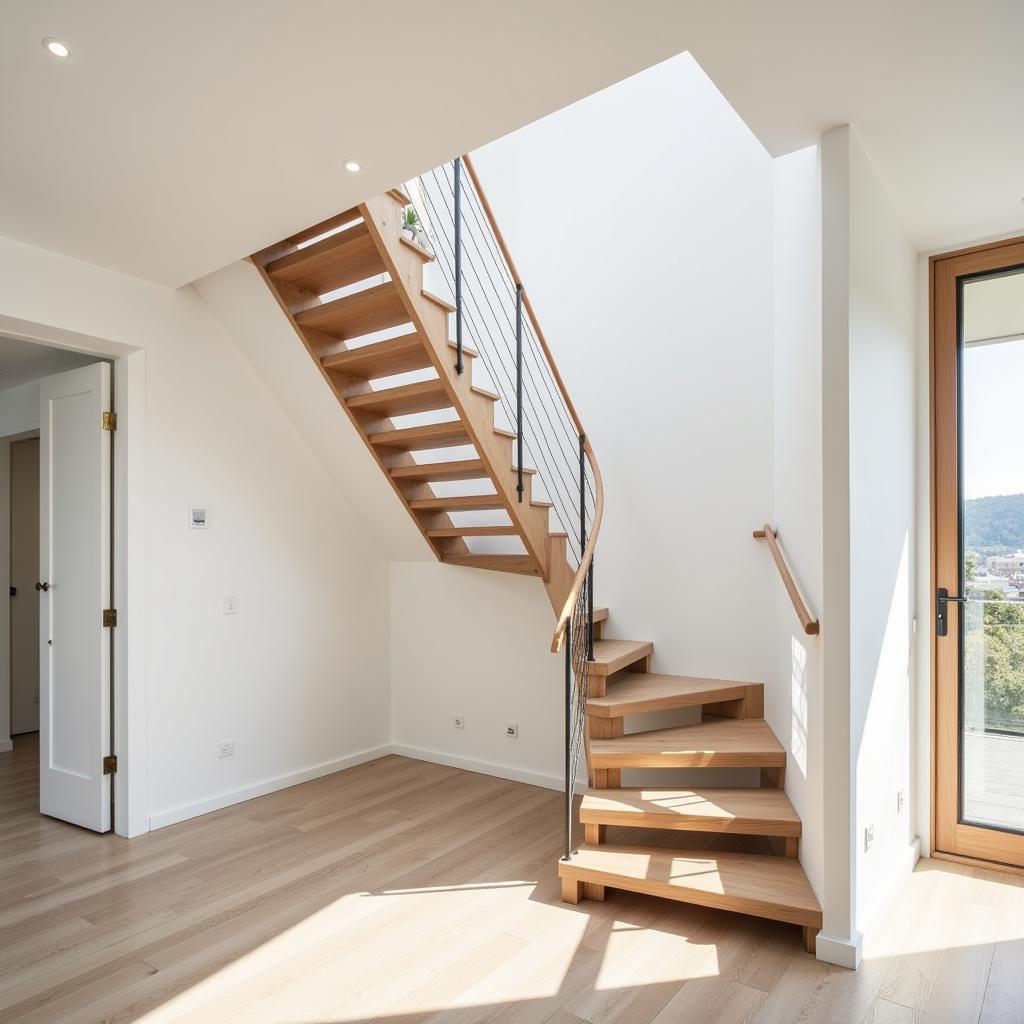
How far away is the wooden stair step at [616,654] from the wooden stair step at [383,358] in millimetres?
1724

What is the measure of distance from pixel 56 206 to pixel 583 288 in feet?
9.12

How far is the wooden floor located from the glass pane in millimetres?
450

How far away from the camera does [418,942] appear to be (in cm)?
275

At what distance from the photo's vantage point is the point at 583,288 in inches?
178

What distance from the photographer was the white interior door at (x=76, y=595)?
12.6 feet

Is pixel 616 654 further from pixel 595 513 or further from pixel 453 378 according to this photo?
pixel 453 378

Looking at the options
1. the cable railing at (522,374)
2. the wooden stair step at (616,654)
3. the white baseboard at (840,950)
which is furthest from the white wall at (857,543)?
the cable railing at (522,374)

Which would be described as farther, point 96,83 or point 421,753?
point 421,753

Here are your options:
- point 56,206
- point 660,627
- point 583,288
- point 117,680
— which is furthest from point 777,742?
point 56,206

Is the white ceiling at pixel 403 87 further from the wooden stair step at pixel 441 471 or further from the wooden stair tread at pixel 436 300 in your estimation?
the wooden stair step at pixel 441 471

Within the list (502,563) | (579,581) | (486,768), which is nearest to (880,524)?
(579,581)

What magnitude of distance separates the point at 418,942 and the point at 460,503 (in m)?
2.25

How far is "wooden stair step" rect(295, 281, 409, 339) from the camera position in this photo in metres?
3.44

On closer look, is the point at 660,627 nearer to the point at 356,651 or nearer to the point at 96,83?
the point at 356,651
